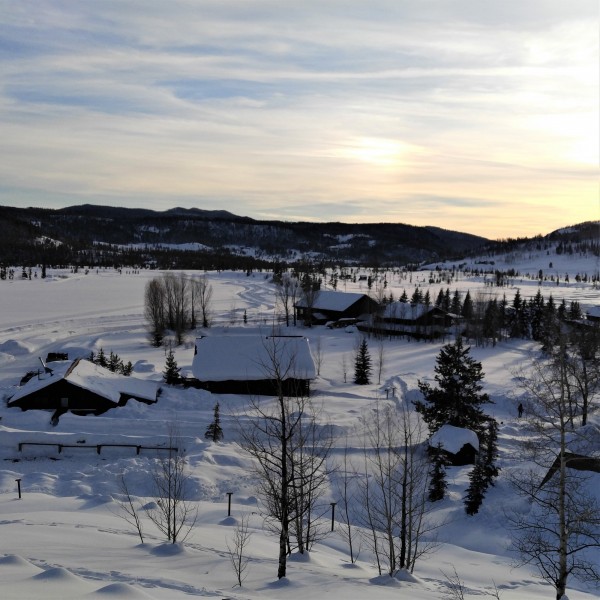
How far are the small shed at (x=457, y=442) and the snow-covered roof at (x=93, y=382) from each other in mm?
16347

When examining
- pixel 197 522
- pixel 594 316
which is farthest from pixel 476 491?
pixel 594 316

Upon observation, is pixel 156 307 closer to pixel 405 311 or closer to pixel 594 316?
pixel 405 311

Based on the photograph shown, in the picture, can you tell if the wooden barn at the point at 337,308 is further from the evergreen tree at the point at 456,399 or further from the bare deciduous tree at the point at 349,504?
the bare deciduous tree at the point at 349,504

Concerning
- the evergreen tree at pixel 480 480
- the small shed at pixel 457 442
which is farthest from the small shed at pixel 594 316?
the evergreen tree at pixel 480 480

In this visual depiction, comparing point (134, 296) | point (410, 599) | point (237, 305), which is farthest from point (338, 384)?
point (134, 296)

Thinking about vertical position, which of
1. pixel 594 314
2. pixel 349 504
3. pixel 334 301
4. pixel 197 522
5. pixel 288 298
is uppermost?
pixel 334 301

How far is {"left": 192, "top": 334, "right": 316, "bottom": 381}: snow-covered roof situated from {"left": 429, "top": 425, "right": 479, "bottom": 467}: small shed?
1124 cm

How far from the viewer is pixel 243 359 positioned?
37938 millimetres

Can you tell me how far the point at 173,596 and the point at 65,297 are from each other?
91.7 metres

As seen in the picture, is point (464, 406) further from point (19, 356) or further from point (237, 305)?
point (237, 305)

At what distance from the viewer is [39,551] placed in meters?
13.1

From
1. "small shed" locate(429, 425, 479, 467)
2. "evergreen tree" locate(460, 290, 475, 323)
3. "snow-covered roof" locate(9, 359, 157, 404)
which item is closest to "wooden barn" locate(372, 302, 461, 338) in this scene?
"evergreen tree" locate(460, 290, 475, 323)

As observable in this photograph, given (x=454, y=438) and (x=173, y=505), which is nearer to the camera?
(x=173, y=505)

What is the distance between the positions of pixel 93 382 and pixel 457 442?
64.8ft
